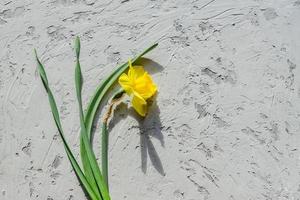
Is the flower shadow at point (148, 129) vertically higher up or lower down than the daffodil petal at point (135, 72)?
lower down

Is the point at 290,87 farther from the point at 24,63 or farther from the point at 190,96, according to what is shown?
the point at 24,63

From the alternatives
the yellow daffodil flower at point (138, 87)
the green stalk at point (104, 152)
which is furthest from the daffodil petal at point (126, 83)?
the green stalk at point (104, 152)

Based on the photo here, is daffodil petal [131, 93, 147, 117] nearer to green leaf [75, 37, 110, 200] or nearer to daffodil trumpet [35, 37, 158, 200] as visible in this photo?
daffodil trumpet [35, 37, 158, 200]

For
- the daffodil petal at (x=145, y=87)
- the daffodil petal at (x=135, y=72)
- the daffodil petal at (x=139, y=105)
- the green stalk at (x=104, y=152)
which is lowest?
the green stalk at (x=104, y=152)

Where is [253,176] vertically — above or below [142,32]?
below

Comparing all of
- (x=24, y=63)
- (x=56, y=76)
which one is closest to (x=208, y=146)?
(x=56, y=76)

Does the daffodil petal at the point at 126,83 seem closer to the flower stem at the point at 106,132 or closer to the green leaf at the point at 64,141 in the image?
the flower stem at the point at 106,132
